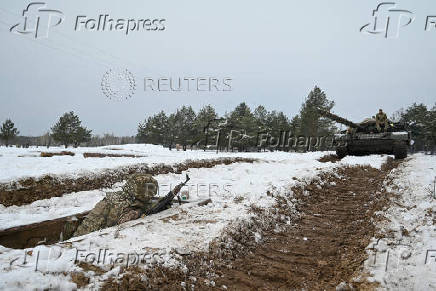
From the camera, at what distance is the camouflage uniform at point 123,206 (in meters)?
5.92

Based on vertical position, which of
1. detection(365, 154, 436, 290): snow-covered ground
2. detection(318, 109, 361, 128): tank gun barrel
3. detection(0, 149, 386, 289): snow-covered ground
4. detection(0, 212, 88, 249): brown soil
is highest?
detection(318, 109, 361, 128): tank gun barrel

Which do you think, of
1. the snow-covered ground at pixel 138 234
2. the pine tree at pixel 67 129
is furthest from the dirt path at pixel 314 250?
the pine tree at pixel 67 129

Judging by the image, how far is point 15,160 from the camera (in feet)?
42.8

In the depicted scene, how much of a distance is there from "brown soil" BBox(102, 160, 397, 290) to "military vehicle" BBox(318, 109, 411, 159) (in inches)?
445

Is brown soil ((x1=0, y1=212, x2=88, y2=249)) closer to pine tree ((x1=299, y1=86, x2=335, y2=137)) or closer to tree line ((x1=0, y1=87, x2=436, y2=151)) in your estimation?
tree line ((x1=0, y1=87, x2=436, y2=151))

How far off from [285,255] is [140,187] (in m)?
3.36

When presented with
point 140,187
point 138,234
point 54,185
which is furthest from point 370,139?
point 54,185

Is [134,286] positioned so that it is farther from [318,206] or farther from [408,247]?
[318,206]

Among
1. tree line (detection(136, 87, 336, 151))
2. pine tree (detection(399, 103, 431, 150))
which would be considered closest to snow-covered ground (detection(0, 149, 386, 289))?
tree line (detection(136, 87, 336, 151))

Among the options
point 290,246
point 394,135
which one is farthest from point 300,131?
point 290,246

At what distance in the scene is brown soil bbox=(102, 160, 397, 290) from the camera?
145 inches

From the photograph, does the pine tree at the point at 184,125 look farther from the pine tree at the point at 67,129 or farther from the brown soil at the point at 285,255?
the brown soil at the point at 285,255

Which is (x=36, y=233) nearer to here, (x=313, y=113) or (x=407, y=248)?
(x=407, y=248)

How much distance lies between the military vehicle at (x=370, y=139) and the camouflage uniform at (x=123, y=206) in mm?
13413
